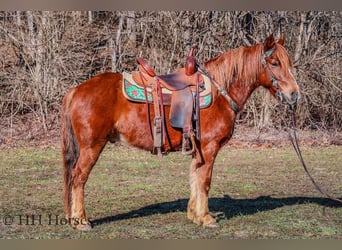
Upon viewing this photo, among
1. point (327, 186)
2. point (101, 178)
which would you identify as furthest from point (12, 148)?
point (327, 186)

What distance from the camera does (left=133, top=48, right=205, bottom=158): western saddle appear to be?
199 inches

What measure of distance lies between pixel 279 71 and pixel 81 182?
2346 mm

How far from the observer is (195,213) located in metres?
5.30

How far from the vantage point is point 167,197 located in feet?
21.9

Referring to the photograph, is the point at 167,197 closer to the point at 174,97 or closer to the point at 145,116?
the point at 145,116

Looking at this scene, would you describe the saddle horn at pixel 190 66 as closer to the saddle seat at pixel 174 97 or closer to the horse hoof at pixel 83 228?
the saddle seat at pixel 174 97

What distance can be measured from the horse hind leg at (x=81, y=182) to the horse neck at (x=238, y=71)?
1492 millimetres

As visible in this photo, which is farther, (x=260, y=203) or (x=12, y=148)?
(x=12, y=148)

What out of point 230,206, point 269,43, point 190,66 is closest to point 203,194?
point 230,206

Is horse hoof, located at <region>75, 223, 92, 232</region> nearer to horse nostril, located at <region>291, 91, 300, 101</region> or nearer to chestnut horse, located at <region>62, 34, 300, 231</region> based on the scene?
chestnut horse, located at <region>62, 34, 300, 231</region>

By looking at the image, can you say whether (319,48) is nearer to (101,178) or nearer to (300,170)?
(300,170)

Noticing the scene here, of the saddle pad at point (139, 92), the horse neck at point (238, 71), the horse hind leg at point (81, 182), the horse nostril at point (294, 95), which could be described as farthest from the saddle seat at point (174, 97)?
the horse nostril at point (294, 95)

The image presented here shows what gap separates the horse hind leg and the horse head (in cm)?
194

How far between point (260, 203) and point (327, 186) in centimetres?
172
